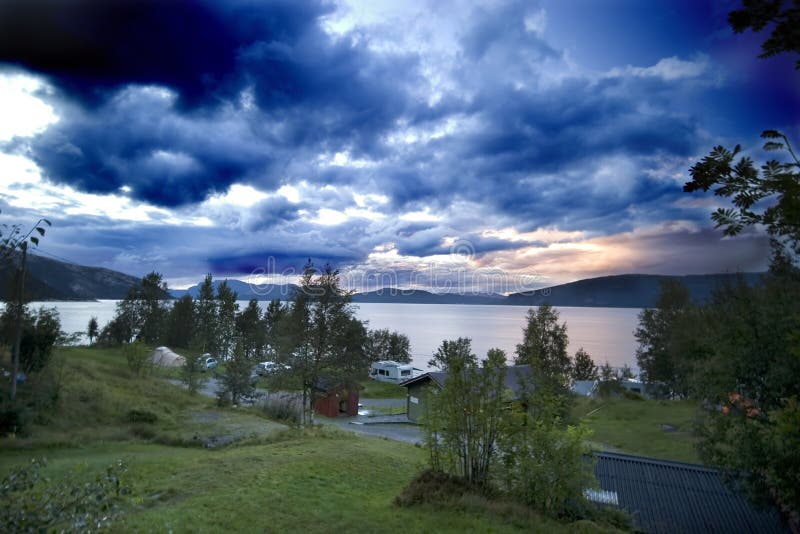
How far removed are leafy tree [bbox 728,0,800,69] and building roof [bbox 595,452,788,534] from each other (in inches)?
448

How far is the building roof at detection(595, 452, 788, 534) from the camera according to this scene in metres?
11.0

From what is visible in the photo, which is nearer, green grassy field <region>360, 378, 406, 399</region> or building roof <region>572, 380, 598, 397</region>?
building roof <region>572, 380, 598, 397</region>

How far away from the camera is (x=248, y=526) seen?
21.2ft

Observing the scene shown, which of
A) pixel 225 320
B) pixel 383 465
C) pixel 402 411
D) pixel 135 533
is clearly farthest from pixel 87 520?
pixel 225 320

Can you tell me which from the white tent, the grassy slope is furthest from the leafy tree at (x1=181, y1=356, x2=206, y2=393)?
the white tent

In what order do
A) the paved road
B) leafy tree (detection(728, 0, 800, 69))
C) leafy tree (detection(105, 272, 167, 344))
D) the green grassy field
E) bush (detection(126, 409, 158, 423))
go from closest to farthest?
leafy tree (detection(728, 0, 800, 69)) → bush (detection(126, 409, 158, 423)) → the paved road → the green grassy field → leafy tree (detection(105, 272, 167, 344))

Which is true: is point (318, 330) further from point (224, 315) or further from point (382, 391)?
point (224, 315)

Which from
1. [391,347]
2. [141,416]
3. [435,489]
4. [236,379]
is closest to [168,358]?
[236,379]

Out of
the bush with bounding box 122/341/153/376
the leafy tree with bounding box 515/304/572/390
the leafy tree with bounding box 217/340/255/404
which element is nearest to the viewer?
the leafy tree with bounding box 217/340/255/404

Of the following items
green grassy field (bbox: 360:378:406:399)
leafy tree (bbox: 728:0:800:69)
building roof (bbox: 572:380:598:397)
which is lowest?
green grassy field (bbox: 360:378:406:399)

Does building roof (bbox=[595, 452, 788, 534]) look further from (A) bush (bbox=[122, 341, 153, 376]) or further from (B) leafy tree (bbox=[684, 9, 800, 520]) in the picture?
(A) bush (bbox=[122, 341, 153, 376])

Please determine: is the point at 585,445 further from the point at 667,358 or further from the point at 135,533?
the point at 667,358

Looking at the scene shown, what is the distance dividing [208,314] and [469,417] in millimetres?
64536

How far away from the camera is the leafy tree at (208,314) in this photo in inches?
2462
